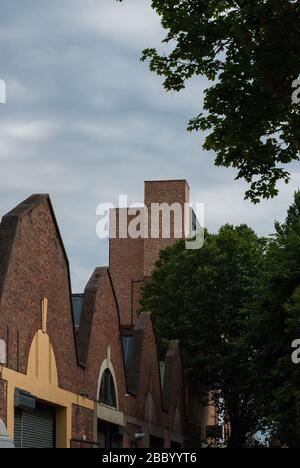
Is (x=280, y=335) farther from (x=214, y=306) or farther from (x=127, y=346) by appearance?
(x=214, y=306)

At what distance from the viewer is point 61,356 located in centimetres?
2703

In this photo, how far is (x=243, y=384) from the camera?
159 ft

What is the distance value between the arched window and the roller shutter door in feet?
15.9

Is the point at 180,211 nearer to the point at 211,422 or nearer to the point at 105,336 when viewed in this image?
the point at 211,422

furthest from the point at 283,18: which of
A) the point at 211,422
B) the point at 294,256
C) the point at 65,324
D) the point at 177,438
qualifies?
the point at 211,422

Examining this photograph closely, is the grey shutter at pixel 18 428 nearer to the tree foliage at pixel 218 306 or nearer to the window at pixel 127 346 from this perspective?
the window at pixel 127 346

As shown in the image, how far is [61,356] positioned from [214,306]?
23.6m

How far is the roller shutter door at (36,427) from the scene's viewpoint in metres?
24.0

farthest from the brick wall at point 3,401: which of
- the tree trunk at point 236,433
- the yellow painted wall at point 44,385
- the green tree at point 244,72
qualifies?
the tree trunk at point 236,433

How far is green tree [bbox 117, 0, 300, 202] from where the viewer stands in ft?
53.4

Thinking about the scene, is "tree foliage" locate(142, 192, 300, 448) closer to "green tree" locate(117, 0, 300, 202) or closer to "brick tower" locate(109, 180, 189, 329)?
"brick tower" locate(109, 180, 189, 329)

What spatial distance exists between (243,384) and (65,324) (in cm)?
2263

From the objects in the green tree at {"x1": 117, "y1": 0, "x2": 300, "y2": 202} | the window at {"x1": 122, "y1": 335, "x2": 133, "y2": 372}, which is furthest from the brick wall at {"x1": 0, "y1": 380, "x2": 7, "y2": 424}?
the window at {"x1": 122, "y1": 335, "x2": 133, "y2": 372}

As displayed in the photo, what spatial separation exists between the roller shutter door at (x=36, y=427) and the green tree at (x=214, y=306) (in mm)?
22509
